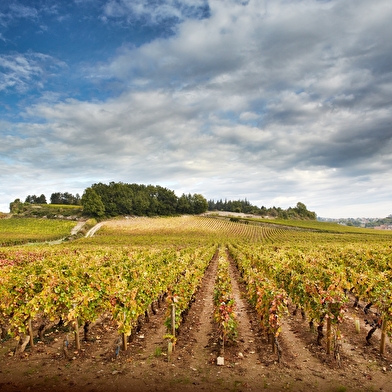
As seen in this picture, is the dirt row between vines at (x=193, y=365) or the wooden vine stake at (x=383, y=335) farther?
the wooden vine stake at (x=383, y=335)

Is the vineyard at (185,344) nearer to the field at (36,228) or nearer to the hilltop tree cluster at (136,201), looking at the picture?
the field at (36,228)

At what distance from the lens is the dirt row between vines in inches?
283

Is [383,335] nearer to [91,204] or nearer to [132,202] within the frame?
[91,204]

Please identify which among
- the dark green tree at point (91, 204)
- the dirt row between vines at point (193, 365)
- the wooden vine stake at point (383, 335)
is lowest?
the dirt row between vines at point (193, 365)

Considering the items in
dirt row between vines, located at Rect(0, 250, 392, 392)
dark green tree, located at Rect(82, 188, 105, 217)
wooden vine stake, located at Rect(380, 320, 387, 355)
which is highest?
dark green tree, located at Rect(82, 188, 105, 217)

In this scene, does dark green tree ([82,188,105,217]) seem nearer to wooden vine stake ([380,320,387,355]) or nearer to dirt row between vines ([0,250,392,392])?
dirt row between vines ([0,250,392,392])

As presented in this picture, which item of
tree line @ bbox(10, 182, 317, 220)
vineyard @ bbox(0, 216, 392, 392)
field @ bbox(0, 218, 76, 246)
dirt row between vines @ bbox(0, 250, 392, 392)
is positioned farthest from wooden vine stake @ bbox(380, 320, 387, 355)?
tree line @ bbox(10, 182, 317, 220)

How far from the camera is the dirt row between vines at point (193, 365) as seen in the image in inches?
283

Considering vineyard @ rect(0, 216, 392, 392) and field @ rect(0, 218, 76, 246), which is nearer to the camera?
vineyard @ rect(0, 216, 392, 392)

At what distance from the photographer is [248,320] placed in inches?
482

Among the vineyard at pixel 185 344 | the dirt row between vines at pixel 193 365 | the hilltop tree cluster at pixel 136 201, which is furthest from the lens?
the hilltop tree cluster at pixel 136 201

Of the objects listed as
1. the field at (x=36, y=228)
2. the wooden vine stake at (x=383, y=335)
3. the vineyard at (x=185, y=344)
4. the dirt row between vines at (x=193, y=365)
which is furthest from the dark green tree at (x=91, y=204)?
the wooden vine stake at (x=383, y=335)

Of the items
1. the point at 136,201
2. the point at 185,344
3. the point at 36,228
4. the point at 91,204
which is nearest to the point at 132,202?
the point at 136,201

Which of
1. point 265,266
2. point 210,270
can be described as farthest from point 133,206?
point 265,266
